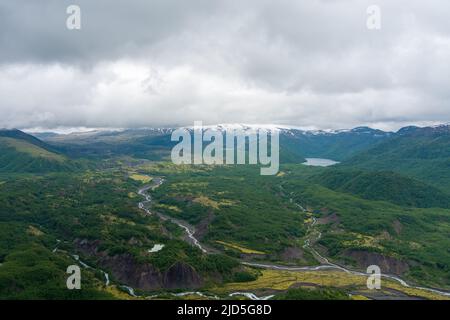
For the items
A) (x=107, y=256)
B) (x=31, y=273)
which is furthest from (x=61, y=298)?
Result: (x=107, y=256)

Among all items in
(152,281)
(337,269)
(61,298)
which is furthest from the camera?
(337,269)

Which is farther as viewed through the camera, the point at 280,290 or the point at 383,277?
the point at 383,277

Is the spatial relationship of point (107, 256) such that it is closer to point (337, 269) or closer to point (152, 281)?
point (152, 281)

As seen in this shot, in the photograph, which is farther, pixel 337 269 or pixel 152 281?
pixel 337 269
